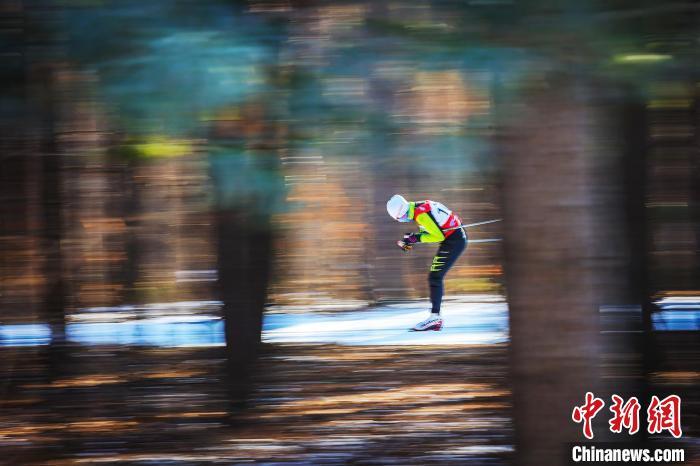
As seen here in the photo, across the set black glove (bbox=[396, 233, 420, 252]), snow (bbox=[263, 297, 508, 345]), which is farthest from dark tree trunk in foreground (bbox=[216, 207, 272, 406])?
snow (bbox=[263, 297, 508, 345])

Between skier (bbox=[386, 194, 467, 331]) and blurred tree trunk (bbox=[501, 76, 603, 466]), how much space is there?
3943mm

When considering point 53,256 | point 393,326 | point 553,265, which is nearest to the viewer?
point 553,265

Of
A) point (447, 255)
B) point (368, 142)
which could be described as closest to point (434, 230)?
point (447, 255)

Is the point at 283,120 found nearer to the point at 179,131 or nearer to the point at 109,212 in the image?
the point at 179,131

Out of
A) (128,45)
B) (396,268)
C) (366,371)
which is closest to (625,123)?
(366,371)

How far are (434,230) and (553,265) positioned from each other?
4.32 metres

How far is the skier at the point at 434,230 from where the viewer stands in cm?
833

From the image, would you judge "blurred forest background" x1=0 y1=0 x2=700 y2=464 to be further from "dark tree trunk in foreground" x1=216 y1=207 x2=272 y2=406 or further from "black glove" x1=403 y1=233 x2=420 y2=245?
"black glove" x1=403 y1=233 x2=420 y2=245

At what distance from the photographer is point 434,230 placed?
28.1ft

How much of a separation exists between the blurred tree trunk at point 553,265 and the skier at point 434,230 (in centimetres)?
394

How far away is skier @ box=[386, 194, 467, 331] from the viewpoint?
8.33 metres

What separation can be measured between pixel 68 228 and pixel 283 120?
6536mm

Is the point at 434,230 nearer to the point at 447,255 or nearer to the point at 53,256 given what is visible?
the point at 447,255

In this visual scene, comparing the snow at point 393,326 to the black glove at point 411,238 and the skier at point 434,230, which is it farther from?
the black glove at point 411,238
